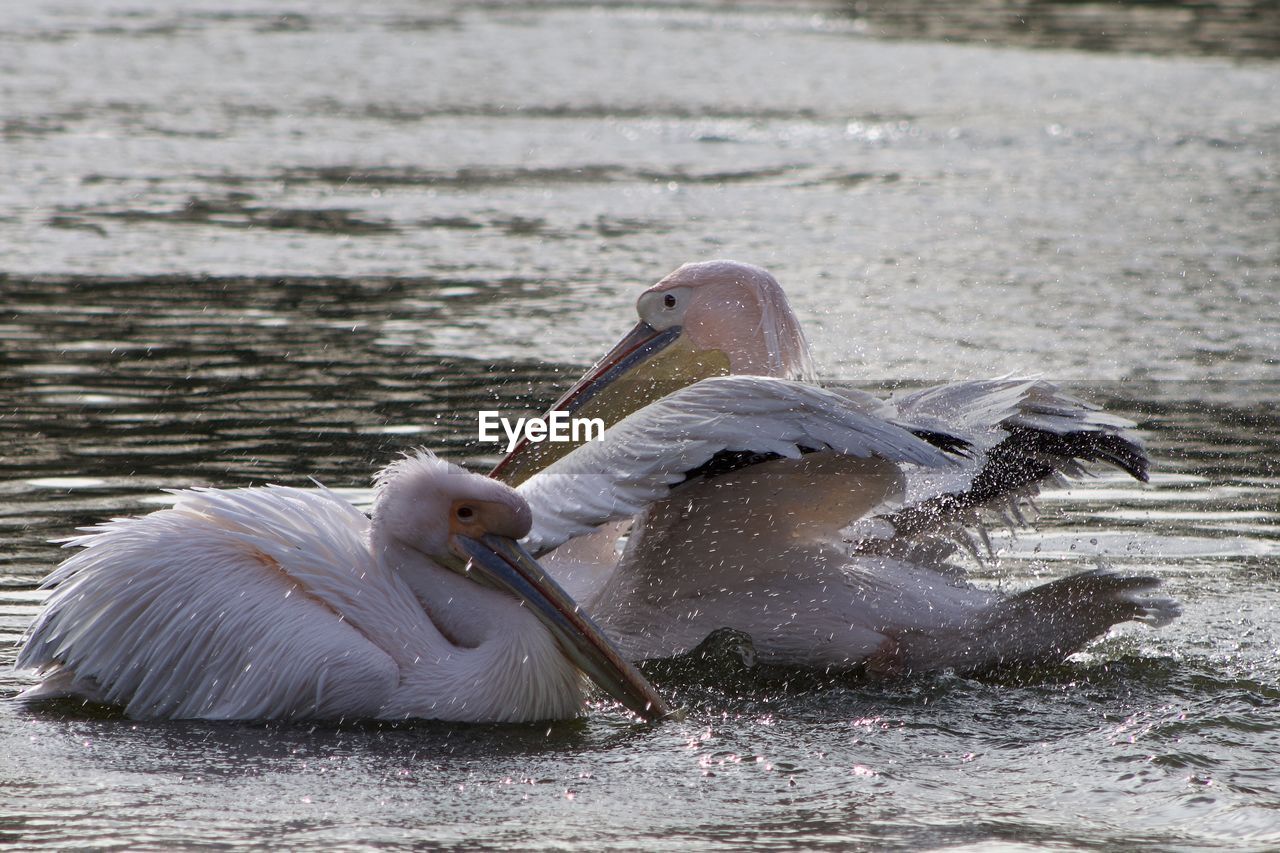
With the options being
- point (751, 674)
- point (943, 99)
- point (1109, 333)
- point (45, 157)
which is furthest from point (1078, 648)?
point (943, 99)

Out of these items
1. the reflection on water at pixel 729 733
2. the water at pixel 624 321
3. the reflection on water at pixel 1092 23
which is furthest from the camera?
the reflection on water at pixel 1092 23

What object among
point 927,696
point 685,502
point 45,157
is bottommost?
point 927,696

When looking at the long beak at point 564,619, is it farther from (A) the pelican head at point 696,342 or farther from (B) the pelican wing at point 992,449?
(A) the pelican head at point 696,342

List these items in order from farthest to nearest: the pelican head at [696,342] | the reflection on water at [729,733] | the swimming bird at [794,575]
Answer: the pelican head at [696,342], the swimming bird at [794,575], the reflection on water at [729,733]

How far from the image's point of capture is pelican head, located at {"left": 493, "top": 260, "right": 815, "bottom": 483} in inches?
209

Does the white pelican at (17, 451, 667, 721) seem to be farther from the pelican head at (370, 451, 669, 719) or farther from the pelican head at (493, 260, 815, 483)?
the pelican head at (493, 260, 815, 483)

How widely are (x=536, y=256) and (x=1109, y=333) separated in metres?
2.86

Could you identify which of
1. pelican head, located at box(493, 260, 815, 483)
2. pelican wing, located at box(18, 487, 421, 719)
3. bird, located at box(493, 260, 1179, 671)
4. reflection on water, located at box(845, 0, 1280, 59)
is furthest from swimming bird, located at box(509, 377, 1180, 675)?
reflection on water, located at box(845, 0, 1280, 59)

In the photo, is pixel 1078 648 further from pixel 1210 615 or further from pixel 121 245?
pixel 121 245

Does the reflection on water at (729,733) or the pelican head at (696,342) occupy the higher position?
the pelican head at (696,342)

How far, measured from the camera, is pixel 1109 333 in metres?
7.61

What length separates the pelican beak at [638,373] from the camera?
5328mm

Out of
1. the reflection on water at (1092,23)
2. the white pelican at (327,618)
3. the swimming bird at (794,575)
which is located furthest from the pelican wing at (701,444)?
the reflection on water at (1092,23)

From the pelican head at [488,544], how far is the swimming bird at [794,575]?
0.09 meters
